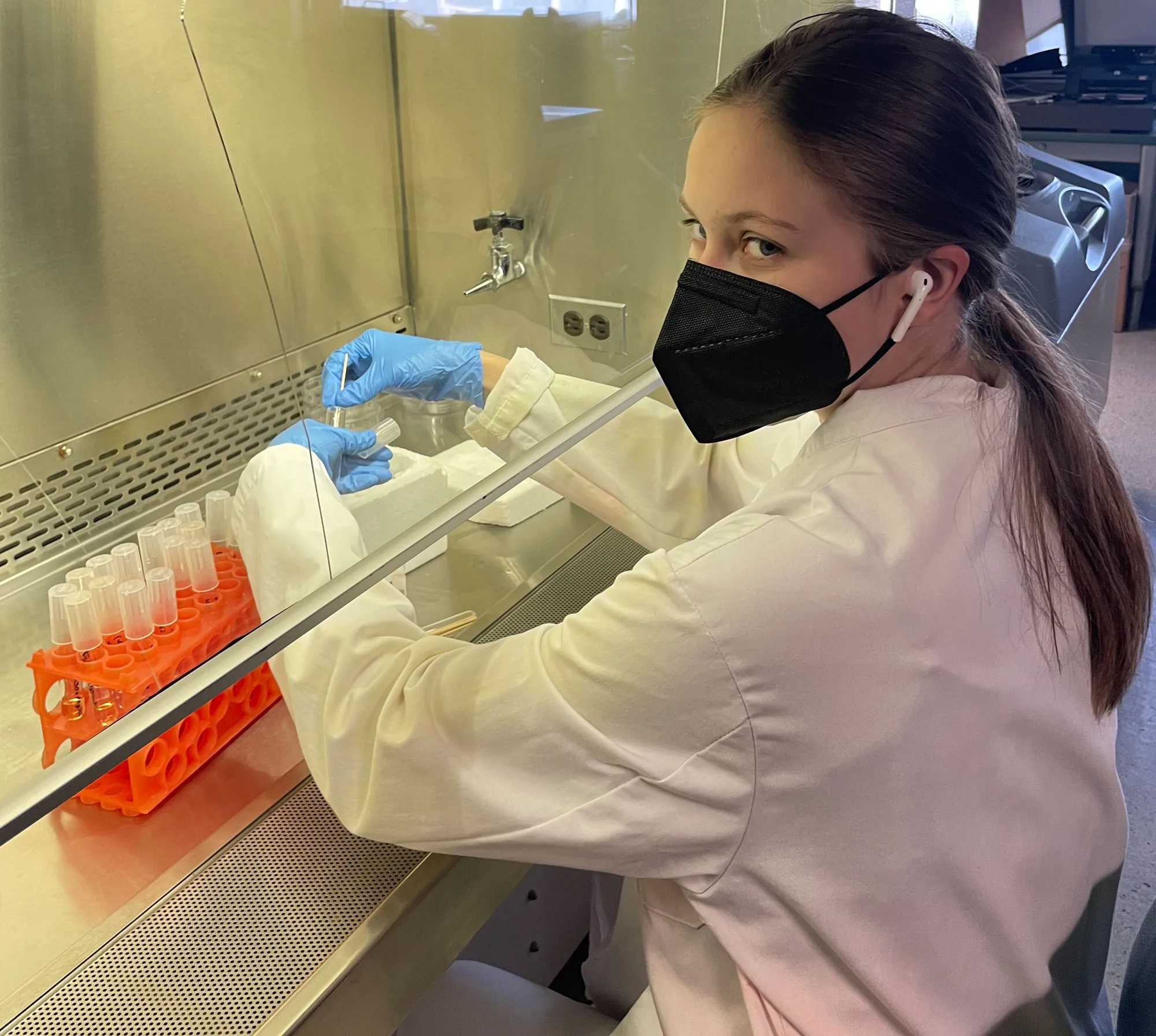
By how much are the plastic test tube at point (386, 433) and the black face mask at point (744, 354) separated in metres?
0.29

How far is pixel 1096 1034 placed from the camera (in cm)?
109

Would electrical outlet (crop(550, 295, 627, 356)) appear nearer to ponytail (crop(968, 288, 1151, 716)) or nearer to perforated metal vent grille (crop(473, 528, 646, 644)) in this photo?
perforated metal vent grille (crop(473, 528, 646, 644))

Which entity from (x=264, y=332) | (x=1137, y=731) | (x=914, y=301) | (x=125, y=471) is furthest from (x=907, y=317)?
(x=1137, y=731)

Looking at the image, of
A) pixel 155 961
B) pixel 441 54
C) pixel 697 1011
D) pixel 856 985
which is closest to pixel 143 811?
pixel 155 961

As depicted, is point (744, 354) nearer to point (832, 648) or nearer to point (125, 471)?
point (832, 648)

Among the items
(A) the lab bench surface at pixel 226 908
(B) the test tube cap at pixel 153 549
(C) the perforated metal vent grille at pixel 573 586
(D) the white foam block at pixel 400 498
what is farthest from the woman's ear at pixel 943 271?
(B) the test tube cap at pixel 153 549

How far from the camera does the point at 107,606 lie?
102 centimetres

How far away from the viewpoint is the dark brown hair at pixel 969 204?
866mm

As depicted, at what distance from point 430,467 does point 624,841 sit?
0.42 meters

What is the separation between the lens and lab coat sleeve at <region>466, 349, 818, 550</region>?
1380 mm

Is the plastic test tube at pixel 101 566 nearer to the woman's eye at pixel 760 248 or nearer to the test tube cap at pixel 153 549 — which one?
the test tube cap at pixel 153 549

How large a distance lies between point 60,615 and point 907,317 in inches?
34.8

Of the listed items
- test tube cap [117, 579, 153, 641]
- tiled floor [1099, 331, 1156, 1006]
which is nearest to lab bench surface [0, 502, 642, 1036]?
test tube cap [117, 579, 153, 641]

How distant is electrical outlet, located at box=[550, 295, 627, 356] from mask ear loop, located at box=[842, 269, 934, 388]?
1.51 ft
